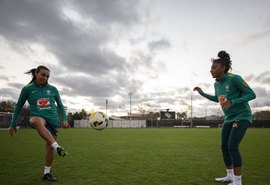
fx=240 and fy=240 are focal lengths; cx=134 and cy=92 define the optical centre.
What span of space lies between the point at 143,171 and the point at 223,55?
338 centimetres

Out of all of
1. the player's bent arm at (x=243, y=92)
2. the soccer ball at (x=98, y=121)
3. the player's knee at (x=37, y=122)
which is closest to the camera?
the player's bent arm at (x=243, y=92)

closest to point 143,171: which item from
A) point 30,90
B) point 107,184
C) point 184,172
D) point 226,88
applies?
point 184,172

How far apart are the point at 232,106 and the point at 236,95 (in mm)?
231

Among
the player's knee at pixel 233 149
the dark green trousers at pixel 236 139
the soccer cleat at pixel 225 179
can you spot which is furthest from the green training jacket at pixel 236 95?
the soccer cleat at pixel 225 179

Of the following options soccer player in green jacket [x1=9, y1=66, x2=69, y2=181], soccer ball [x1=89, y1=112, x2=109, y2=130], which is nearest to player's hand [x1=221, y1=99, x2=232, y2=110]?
soccer player in green jacket [x1=9, y1=66, x2=69, y2=181]

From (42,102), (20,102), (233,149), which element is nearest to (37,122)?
(42,102)

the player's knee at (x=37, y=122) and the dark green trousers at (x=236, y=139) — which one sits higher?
the player's knee at (x=37, y=122)

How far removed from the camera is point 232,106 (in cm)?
477

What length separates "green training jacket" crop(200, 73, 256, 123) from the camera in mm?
4500

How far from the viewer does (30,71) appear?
17.9ft

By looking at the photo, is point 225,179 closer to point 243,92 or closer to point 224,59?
point 243,92

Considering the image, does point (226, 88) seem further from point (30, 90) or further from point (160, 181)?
point (30, 90)

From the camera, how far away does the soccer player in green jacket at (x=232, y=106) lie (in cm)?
450

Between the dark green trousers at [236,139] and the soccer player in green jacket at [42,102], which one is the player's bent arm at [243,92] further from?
the soccer player in green jacket at [42,102]
